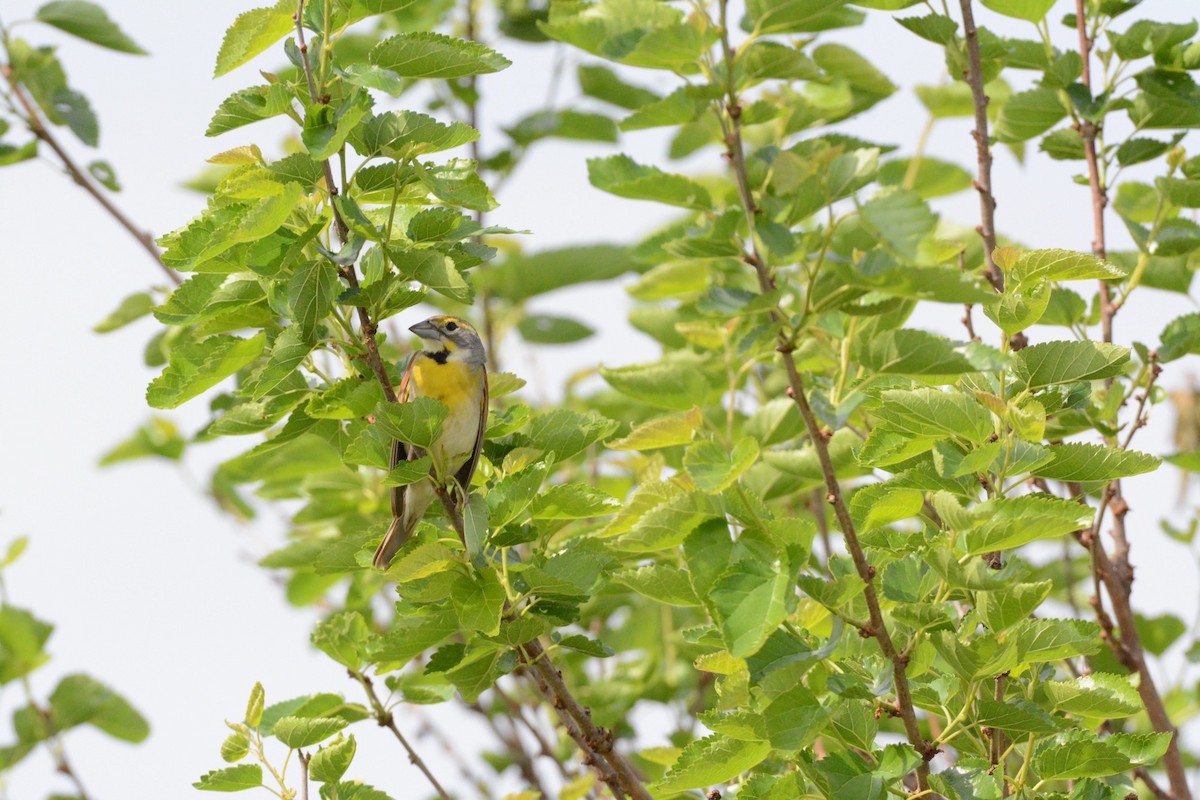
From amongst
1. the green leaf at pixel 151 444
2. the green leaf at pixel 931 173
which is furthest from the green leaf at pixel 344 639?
the green leaf at pixel 151 444

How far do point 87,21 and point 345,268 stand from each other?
129 inches

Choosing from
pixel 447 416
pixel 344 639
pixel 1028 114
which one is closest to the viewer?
pixel 447 416

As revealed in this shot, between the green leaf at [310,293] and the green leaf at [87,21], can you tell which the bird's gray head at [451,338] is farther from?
the green leaf at [310,293]

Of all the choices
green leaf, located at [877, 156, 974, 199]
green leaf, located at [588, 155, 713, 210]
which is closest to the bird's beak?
green leaf, located at [588, 155, 713, 210]

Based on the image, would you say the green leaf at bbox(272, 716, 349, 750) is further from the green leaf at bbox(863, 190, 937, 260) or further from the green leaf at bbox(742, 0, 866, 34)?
the green leaf at bbox(742, 0, 866, 34)

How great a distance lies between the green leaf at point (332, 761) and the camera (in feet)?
11.5

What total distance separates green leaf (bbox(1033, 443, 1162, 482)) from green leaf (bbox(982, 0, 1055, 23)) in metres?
2.00

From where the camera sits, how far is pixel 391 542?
13.4 feet

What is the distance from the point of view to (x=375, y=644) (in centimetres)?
379

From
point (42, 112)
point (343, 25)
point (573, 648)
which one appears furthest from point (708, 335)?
point (42, 112)

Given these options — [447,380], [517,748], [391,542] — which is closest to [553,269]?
[447,380]

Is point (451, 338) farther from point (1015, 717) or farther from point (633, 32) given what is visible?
point (1015, 717)

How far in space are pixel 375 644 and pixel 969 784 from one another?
169 centimetres

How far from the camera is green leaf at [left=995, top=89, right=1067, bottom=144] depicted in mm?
4762
